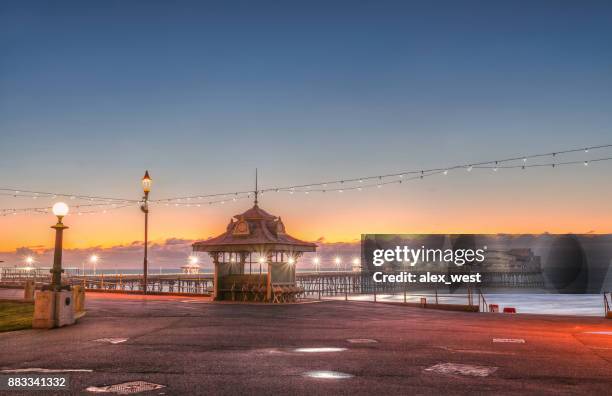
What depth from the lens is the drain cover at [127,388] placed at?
7316mm

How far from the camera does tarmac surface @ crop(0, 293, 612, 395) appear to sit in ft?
25.7

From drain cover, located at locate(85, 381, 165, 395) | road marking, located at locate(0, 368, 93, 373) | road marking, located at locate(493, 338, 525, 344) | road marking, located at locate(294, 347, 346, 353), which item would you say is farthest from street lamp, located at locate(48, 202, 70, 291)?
road marking, located at locate(493, 338, 525, 344)

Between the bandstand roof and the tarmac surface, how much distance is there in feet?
46.3

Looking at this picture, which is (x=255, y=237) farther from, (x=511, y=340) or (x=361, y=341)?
(x=511, y=340)

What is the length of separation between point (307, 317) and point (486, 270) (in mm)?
179495

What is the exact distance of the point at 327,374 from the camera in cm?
858

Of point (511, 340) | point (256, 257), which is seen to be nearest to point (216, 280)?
point (256, 257)

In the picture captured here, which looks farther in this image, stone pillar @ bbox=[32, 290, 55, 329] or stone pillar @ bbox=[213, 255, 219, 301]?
stone pillar @ bbox=[213, 255, 219, 301]

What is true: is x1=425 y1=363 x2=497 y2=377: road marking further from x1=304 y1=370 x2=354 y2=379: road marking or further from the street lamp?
the street lamp

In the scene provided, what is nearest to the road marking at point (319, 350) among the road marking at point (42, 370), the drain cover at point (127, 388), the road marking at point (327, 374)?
the road marking at point (327, 374)

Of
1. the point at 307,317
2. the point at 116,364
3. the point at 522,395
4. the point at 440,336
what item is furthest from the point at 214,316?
the point at 522,395

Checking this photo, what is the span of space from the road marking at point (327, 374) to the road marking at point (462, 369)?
1.54 m

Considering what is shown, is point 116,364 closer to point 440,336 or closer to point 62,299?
point 62,299

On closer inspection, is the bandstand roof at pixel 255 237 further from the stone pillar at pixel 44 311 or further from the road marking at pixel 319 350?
the road marking at pixel 319 350
